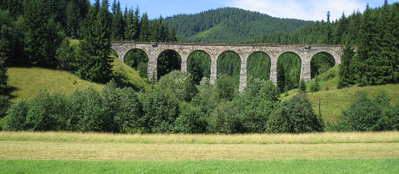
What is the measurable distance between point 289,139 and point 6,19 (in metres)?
42.8

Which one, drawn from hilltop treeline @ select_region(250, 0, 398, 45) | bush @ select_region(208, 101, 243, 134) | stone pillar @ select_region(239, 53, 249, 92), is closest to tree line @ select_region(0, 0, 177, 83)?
stone pillar @ select_region(239, 53, 249, 92)

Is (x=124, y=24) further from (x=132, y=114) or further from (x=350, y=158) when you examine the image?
(x=350, y=158)

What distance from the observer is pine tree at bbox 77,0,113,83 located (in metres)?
47.7

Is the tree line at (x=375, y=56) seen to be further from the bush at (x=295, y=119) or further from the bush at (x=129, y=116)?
the bush at (x=129, y=116)

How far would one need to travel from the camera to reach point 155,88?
41.6m

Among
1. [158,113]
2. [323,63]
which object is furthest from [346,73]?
[158,113]

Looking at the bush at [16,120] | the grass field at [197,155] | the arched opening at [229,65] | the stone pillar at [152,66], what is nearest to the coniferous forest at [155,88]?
the bush at [16,120]

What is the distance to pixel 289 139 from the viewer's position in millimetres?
20906

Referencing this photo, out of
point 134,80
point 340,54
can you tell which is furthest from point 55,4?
point 340,54

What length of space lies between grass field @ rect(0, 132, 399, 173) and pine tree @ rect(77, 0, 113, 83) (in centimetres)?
2686

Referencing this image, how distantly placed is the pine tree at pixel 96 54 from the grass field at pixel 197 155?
26862 mm

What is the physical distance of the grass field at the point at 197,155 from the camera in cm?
1227

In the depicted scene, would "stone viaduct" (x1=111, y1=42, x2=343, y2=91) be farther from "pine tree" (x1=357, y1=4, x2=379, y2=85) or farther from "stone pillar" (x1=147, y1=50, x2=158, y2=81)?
"pine tree" (x1=357, y1=4, x2=379, y2=85)

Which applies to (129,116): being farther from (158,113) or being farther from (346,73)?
(346,73)
